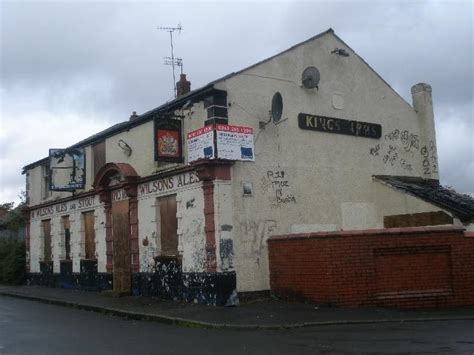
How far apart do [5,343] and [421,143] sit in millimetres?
14642

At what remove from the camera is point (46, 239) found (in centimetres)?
2375

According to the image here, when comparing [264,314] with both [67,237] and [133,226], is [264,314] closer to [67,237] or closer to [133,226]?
[133,226]

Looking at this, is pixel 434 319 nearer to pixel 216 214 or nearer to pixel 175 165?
pixel 216 214

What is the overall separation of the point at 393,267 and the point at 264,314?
10.6ft

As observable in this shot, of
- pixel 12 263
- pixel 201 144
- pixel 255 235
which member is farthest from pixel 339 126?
pixel 12 263

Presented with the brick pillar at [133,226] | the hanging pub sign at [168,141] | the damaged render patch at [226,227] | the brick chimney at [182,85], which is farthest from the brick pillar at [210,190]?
the brick chimney at [182,85]

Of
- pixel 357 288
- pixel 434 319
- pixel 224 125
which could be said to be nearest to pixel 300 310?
pixel 357 288

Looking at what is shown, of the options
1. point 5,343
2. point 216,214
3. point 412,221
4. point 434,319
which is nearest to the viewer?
point 5,343

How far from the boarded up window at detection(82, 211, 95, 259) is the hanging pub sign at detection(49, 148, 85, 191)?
112 centimetres

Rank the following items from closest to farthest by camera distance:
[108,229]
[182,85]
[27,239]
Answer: [108,229], [182,85], [27,239]

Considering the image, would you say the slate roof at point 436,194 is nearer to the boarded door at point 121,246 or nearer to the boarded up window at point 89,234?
the boarded door at point 121,246

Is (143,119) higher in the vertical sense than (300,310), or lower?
higher

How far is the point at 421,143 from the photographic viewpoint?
19.1 m

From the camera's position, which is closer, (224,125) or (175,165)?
(224,125)
